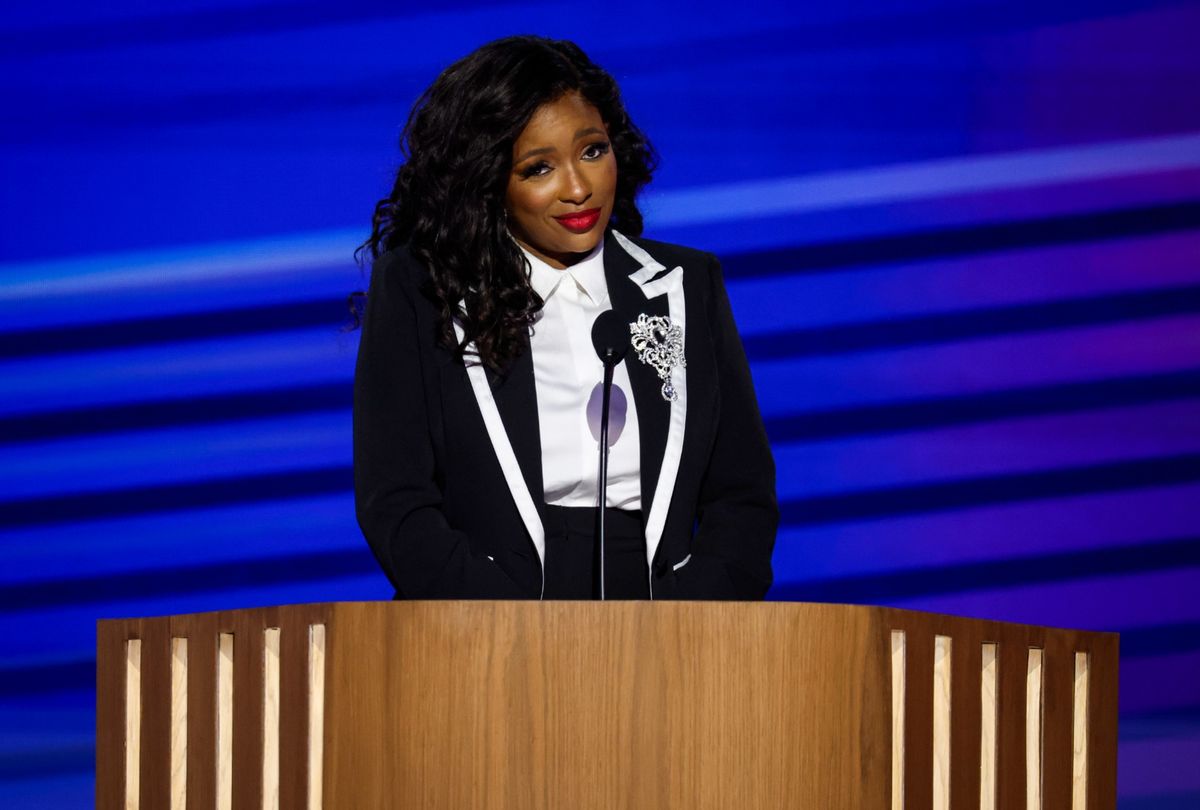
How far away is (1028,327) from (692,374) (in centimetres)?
136

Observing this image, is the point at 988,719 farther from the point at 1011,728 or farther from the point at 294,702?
Answer: the point at 294,702

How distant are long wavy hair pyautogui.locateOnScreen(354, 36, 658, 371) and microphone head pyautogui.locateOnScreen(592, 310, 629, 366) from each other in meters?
0.25

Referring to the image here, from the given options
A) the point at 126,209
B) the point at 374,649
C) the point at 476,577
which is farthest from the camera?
the point at 126,209

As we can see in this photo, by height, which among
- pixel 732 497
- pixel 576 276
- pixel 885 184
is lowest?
pixel 732 497

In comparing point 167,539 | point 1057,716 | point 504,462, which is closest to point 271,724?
point 504,462

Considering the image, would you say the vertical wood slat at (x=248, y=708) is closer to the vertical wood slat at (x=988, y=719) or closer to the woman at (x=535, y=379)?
the woman at (x=535, y=379)

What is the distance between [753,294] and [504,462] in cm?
138

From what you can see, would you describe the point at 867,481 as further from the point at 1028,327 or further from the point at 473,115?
the point at 473,115

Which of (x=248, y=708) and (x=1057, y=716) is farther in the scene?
(x=1057, y=716)

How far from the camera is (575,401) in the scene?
7.15 ft

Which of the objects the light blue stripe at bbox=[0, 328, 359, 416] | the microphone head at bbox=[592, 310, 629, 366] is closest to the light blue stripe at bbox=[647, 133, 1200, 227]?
the light blue stripe at bbox=[0, 328, 359, 416]

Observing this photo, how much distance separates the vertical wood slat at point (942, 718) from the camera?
1.77m

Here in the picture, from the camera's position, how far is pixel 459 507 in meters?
2.17

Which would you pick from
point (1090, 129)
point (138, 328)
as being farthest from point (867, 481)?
point (138, 328)
